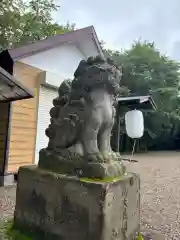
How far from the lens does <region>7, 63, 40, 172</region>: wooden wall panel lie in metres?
7.29

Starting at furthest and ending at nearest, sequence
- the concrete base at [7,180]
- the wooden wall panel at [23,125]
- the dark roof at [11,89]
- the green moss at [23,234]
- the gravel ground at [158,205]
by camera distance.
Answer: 1. the wooden wall panel at [23,125]
2. the concrete base at [7,180]
3. the dark roof at [11,89]
4. the gravel ground at [158,205]
5. the green moss at [23,234]

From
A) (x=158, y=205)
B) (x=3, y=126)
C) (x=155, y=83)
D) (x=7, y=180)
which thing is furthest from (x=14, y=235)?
(x=155, y=83)

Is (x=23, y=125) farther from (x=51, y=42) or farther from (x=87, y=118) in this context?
(x=87, y=118)

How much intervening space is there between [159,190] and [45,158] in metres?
5.76

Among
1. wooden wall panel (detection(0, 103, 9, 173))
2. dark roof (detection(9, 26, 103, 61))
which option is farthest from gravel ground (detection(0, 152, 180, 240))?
dark roof (detection(9, 26, 103, 61))

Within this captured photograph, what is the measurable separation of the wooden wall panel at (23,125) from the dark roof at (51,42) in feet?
1.15

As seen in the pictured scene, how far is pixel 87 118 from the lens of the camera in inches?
109

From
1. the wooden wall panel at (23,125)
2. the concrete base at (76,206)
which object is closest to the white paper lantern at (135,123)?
the wooden wall panel at (23,125)

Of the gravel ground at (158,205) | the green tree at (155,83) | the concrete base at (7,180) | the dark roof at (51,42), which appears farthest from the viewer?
the green tree at (155,83)

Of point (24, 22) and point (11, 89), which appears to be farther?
point (24, 22)

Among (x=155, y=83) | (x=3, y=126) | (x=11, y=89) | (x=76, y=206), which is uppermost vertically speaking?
(x=155, y=83)

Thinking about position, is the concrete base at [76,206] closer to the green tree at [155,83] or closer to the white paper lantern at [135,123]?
the white paper lantern at [135,123]

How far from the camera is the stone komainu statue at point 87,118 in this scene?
274cm

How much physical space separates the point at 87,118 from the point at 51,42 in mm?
5837
